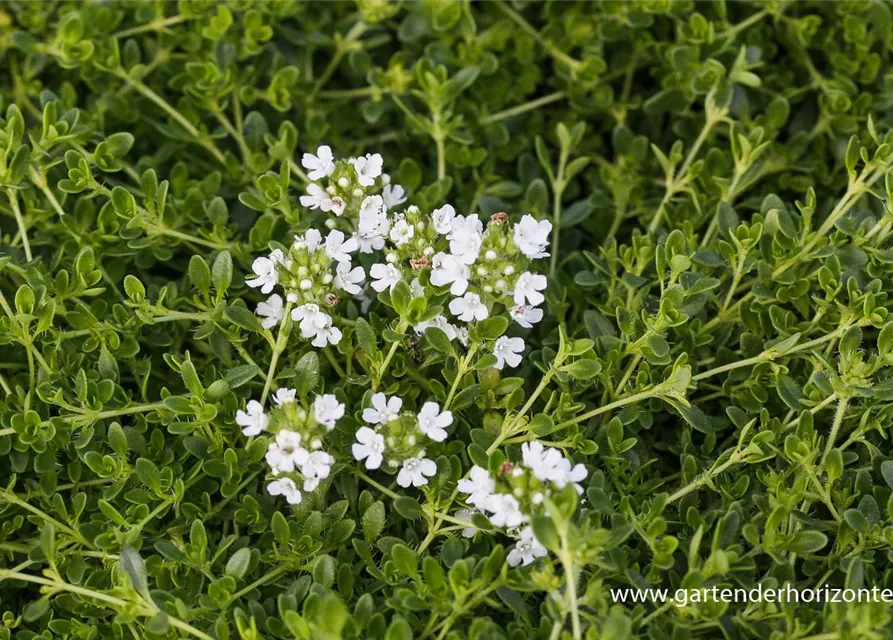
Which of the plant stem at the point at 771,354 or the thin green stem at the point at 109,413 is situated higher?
the plant stem at the point at 771,354

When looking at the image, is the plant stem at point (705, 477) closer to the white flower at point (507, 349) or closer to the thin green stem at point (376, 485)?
the white flower at point (507, 349)

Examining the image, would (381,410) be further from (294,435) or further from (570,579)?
(570,579)

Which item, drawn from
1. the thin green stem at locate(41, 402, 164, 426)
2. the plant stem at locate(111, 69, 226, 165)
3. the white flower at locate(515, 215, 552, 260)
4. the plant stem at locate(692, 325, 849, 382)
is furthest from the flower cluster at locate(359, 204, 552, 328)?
the plant stem at locate(111, 69, 226, 165)

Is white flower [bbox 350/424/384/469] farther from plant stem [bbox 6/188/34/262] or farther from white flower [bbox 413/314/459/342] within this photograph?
plant stem [bbox 6/188/34/262]

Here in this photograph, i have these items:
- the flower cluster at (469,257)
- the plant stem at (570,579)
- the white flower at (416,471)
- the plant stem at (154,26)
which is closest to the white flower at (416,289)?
the flower cluster at (469,257)

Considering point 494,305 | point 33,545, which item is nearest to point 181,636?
point 33,545

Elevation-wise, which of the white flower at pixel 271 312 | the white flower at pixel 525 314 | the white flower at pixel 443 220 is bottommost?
the white flower at pixel 271 312
